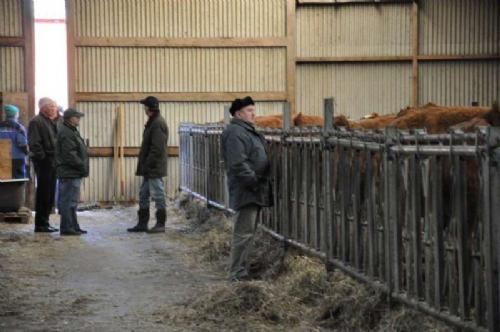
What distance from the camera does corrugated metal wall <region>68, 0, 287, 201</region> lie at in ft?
59.7

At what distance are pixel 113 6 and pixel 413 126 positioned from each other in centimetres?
1031

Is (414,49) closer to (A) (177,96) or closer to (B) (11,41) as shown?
(A) (177,96)

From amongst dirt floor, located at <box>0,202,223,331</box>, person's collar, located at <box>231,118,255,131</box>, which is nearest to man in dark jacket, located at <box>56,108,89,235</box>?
dirt floor, located at <box>0,202,223,331</box>

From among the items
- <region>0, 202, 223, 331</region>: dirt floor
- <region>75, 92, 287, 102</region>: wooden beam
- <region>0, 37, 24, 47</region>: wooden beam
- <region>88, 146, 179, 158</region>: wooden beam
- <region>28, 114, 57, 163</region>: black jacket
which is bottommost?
<region>0, 202, 223, 331</region>: dirt floor

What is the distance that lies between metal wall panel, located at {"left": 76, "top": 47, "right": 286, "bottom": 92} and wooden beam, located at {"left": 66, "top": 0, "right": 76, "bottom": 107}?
4.4 inches

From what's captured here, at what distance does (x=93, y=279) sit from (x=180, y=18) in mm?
10686

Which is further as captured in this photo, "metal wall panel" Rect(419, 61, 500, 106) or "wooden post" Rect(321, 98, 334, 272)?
"metal wall panel" Rect(419, 61, 500, 106)

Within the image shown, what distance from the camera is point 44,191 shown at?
502 inches

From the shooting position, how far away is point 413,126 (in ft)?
31.8

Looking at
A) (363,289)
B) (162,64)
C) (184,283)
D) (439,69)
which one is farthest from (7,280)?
(439,69)

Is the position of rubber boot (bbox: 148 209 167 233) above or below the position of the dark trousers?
below

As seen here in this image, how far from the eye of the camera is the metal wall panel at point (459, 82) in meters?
19.4

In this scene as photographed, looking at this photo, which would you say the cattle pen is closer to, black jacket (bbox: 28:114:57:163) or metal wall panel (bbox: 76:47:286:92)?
black jacket (bbox: 28:114:57:163)

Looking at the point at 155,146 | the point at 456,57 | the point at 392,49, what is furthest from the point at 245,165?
the point at 456,57
